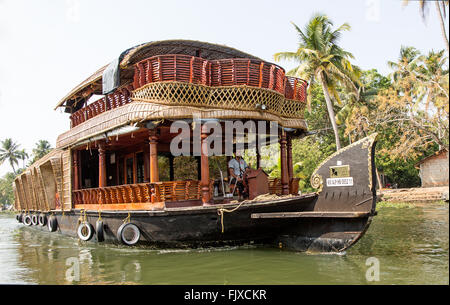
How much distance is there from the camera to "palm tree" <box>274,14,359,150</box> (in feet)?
54.9

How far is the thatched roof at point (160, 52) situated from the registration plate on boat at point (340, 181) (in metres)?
4.31

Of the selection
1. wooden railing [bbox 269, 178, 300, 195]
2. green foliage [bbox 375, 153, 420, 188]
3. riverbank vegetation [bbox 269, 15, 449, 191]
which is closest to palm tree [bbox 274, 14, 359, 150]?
riverbank vegetation [bbox 269, 15, 449, 191]

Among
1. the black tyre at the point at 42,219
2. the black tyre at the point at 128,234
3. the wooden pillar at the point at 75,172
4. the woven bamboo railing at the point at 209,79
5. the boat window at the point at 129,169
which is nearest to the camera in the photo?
the black tyre at the point at 128,234

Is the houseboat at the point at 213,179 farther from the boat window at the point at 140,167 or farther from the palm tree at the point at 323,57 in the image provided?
the palm tree at the point at 323,57

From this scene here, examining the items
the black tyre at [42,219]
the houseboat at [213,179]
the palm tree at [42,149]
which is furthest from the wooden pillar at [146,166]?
the palm tree at [42,149]

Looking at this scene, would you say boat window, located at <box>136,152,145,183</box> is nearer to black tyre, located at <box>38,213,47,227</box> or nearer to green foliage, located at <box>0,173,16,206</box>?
black tyre, located at <box>38,213,47,227</box>

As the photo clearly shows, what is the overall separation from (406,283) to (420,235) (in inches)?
160

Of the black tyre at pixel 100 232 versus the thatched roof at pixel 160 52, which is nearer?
the thatched roof at pixel 160 52

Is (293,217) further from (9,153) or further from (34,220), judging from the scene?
(9,153)

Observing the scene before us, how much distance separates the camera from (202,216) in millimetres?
6887

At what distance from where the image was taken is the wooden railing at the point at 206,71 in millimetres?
7309
